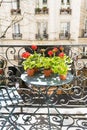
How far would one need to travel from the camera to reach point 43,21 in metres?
11.4

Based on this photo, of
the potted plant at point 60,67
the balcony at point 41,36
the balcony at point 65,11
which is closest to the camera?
the potted plant at point 60,67

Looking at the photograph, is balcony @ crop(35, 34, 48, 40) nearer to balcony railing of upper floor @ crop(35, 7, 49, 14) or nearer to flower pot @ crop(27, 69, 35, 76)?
balcony railing of upper floor @ crop(35, 7, 49, 14)

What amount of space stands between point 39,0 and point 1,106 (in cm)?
916

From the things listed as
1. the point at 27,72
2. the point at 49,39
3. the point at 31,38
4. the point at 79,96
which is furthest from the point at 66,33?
the point at 27,72

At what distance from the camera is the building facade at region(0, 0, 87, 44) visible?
438 inches

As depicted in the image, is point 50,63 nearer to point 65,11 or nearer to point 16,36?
point 65,11

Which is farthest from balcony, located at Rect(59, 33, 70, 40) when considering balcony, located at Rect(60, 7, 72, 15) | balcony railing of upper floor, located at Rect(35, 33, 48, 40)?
balcony, located at Rect(60, 7, 72, 15)

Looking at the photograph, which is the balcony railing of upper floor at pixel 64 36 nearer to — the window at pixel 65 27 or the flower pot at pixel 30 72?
the window at pixel 65 27

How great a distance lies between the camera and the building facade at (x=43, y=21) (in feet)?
36.5

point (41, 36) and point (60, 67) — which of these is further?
point (41, 36)

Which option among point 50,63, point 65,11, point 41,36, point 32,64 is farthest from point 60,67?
point 41,36

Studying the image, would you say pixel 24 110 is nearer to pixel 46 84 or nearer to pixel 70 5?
pixel 46 84

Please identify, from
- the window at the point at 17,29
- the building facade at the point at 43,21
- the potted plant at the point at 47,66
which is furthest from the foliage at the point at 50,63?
the window at the point at 17,29

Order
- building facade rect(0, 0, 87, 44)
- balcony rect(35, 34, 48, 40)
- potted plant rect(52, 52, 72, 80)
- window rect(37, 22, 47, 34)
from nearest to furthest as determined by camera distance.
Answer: potted plant rect(52, 52, 72, 80)
building facade rect(0, 0, 87, 44)
window rect(37, 22, 47, 34)
balcony rect(35, 34, 48, 40)
